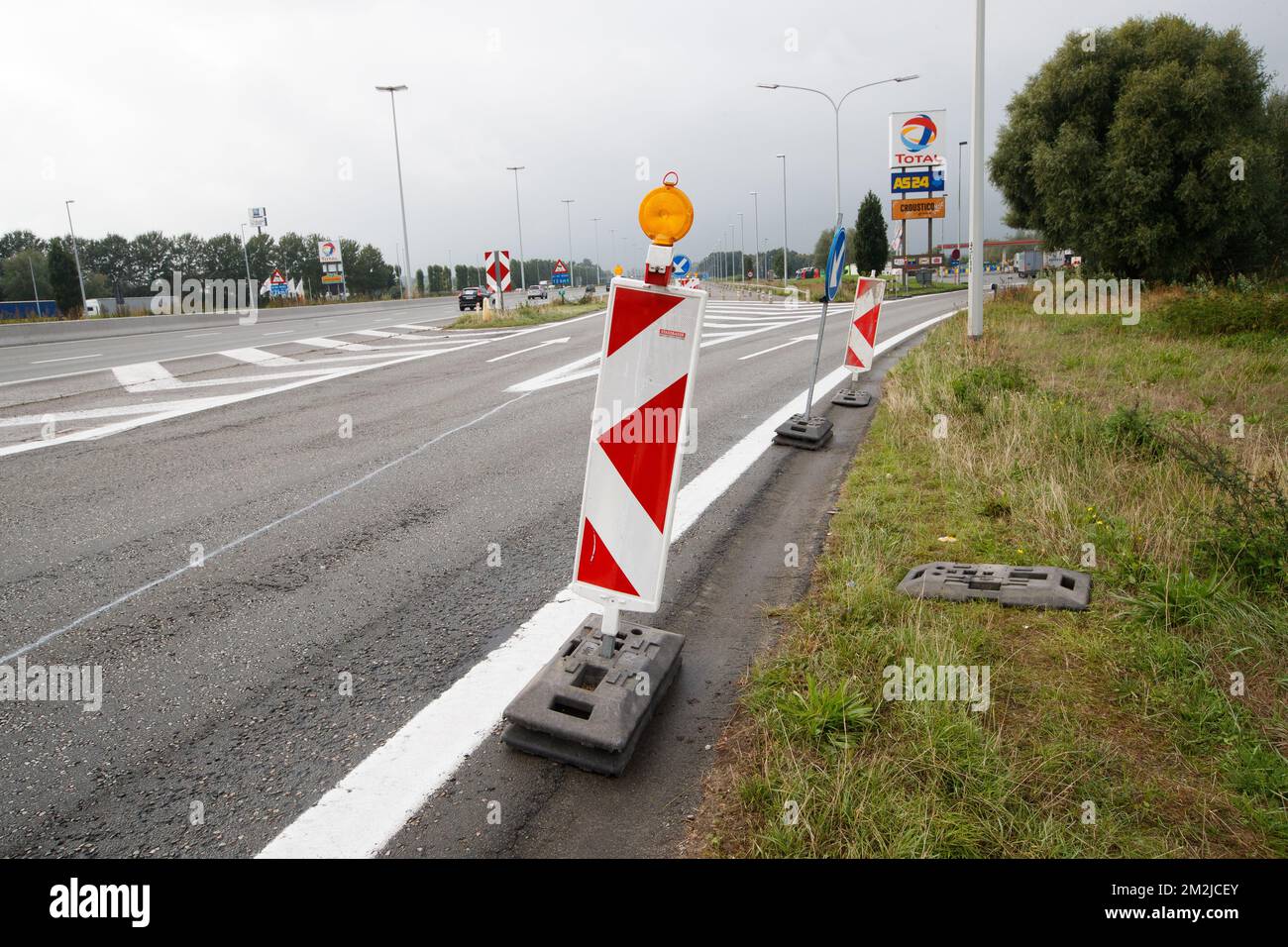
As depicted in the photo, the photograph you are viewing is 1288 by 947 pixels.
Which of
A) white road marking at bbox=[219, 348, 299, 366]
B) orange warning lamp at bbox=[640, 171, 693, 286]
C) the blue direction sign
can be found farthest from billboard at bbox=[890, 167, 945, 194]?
orange warning lamp at bbox=[640, 171, 693, 286]

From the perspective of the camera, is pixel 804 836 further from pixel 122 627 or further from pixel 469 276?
pixel 469 276

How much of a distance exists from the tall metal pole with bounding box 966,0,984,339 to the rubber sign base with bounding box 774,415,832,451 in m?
6.80

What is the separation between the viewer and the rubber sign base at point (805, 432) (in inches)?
266

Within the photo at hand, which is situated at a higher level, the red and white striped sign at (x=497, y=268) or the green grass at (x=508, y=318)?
the red and white striped sign at (x=497, y=268)

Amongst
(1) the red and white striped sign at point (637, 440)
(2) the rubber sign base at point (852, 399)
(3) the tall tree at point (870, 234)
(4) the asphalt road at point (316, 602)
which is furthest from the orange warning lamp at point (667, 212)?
(3) the tall tree at point (870, 234)

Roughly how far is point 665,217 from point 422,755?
1.97 meters

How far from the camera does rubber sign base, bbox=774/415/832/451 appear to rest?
6.74 metres

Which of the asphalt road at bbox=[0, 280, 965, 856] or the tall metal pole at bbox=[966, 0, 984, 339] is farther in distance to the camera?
the tall metal pole at bbox=[966, 0, 984, 339]

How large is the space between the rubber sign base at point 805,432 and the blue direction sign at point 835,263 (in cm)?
140

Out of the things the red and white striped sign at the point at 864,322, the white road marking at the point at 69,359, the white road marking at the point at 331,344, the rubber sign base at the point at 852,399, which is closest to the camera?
the rubber sign base at the point at 852,399

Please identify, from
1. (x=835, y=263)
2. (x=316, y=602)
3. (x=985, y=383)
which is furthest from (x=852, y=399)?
(x=316, y=602)

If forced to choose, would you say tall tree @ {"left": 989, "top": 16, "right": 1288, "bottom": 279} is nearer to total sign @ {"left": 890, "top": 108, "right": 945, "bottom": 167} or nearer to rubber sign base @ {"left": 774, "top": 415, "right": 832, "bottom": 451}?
total sign @ {"left": 890, "top": 108, "right": 945, "bottom": 167}

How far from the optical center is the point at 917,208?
134ft

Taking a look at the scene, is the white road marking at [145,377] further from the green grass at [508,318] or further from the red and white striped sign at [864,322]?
the green grass at [508,318]
